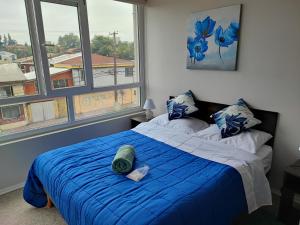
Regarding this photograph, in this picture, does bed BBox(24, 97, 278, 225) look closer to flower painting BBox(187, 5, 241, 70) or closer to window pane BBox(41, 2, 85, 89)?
flower painting BBox(187, 5, 241, 70)

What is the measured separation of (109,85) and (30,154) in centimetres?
149

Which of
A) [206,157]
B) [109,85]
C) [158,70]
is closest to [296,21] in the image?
[206,157]

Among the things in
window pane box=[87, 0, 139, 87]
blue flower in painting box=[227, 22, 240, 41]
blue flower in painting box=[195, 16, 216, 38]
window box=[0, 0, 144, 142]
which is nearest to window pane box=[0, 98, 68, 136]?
window box=[0, 0, 144, 142]

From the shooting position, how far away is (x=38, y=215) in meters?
2.12

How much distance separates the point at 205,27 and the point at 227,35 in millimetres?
330

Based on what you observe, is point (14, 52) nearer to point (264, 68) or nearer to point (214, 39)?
point (214, 39)

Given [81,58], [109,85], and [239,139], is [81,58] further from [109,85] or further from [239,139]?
[239,139]

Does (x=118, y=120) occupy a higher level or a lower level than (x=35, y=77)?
lower

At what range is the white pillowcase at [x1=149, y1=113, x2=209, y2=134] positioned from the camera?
8.66ft

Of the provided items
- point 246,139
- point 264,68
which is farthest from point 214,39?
point 246,139

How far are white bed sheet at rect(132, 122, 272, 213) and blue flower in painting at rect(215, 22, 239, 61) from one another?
1.19m

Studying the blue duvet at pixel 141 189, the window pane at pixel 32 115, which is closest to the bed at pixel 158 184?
the blue duvet at pixel 141 189

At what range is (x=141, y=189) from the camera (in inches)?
59.1

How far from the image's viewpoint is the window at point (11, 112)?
97.5 inches
